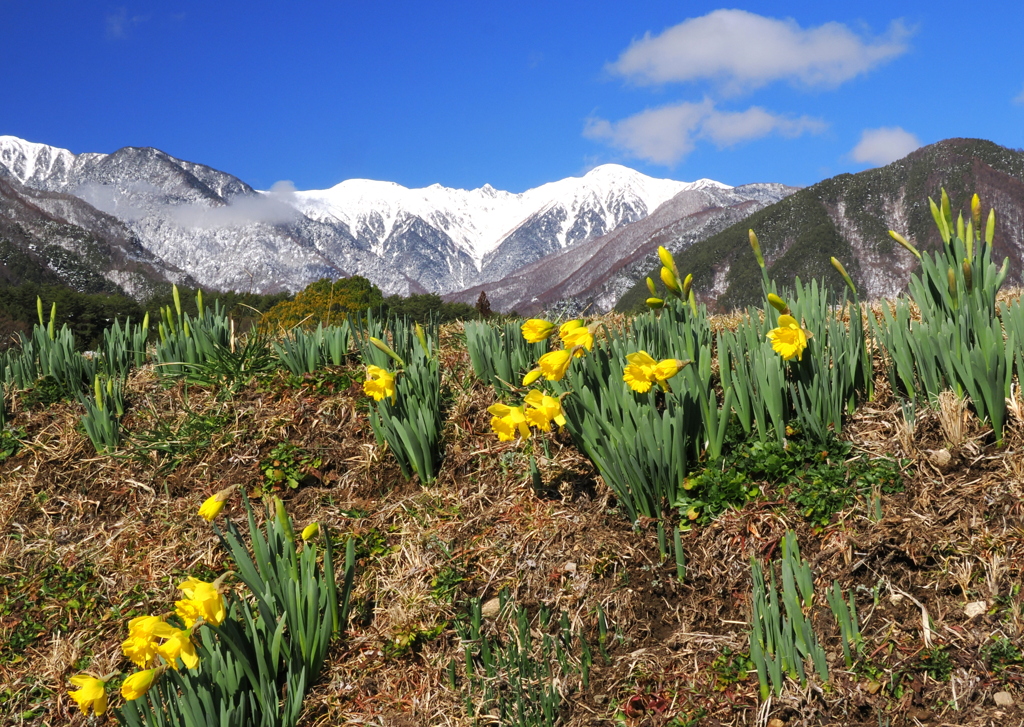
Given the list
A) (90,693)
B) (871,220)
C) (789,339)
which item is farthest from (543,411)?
(871,220)

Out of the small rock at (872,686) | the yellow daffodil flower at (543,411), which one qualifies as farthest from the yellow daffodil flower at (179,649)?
the small rock at (872,686)

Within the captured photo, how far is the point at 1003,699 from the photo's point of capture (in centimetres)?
177

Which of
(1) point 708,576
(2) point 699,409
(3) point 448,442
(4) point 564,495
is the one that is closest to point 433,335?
(3) point 448,442

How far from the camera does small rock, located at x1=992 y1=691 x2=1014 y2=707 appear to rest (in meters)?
1.77

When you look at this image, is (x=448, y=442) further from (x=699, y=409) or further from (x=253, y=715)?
(x=253, y=715)

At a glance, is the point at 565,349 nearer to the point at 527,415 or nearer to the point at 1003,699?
the point at 527,415

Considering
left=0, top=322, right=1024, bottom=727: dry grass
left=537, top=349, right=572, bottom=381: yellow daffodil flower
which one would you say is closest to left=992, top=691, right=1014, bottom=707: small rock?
left=0, top=322, right=1024, bottom=727: dry grass

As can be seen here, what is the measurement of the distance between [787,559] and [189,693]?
69.1 inches

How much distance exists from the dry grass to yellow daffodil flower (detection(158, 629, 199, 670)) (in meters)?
0.50

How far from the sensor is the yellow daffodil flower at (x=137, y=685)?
1.89 metres

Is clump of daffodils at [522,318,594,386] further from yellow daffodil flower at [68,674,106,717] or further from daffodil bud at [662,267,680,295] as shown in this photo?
yellow daffodil flower at [68,674,106,717]

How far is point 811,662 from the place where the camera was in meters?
1.98

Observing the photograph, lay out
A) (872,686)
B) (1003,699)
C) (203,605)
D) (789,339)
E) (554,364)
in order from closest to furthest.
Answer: (1003,699), (872,686), (203,605), (789,339), (554,364)

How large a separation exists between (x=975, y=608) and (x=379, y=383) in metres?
2.32
